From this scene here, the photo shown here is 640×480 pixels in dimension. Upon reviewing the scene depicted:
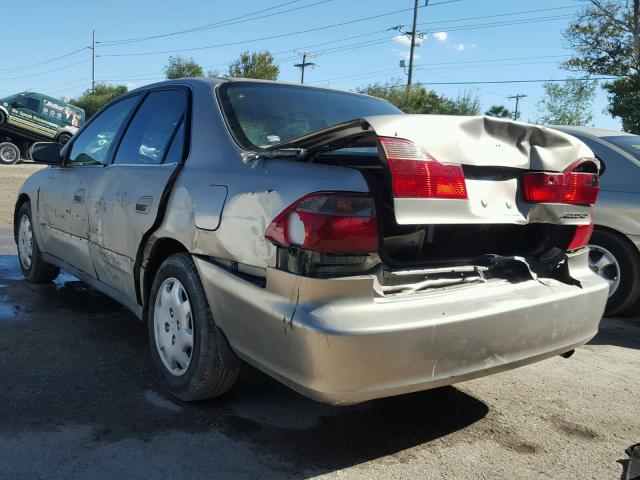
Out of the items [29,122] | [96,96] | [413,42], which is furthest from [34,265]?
[96,96]

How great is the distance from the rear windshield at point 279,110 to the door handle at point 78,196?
1477mm

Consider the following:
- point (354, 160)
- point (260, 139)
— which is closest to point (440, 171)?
point (354, 160)

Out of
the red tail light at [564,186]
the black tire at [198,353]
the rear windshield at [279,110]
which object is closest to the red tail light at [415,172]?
the red tail light at [564,186]

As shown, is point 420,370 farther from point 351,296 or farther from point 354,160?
point 354,160

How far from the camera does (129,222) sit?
351 centimetres

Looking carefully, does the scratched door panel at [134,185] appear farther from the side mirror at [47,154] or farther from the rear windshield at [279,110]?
the side mirror at [47,154]

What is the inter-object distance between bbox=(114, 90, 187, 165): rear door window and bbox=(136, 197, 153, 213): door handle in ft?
0.77

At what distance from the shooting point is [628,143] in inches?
216

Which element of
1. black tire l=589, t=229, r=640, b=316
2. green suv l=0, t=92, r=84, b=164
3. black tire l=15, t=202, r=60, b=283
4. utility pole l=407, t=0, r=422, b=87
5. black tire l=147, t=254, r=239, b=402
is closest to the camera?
black tire l=147, t=254, r=239, b=402

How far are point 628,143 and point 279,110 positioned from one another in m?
3.64

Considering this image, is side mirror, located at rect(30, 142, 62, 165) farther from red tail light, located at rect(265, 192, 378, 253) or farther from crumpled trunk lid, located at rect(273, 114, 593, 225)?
red tail light, located at rect(265, 192, 378, 253)

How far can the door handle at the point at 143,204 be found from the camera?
10.9 ft

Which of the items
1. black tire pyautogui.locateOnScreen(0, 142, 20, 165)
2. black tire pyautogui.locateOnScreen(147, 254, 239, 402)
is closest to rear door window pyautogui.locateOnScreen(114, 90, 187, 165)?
black tire pyautogui.locateOnScreen(147, 254, 239, 402)

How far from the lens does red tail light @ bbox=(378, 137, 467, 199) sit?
234 centimetres
